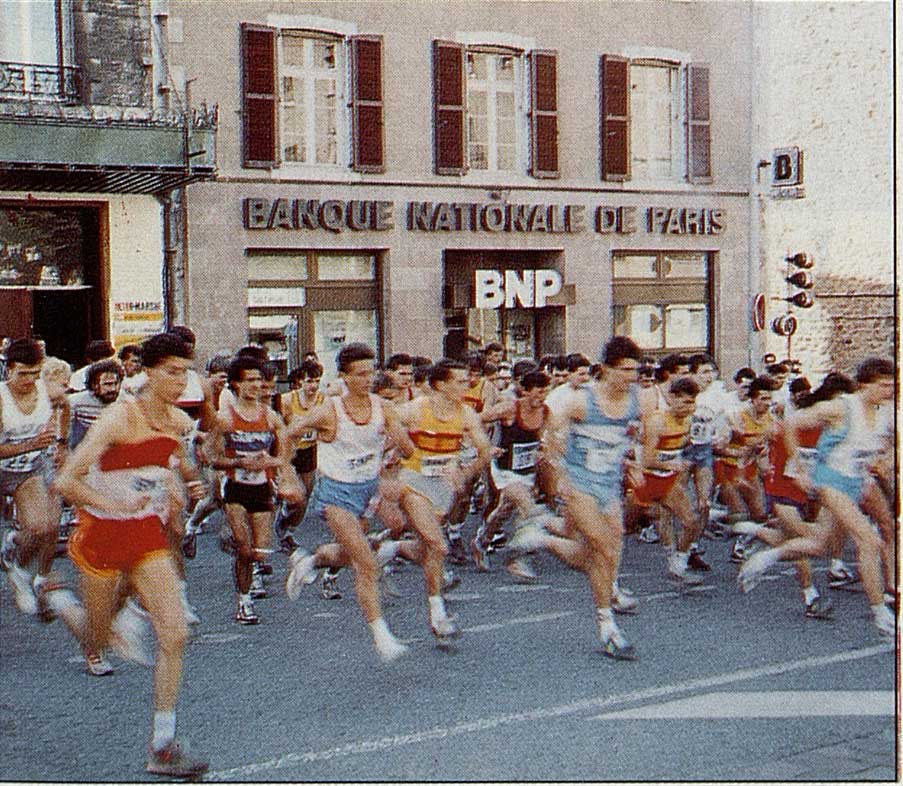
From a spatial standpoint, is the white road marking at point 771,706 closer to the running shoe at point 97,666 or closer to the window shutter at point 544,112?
the running shoe at point 97,666

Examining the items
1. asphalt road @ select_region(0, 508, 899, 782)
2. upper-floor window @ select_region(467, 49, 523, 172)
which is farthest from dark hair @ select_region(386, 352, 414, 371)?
upper-floor window @ select_region(467, 49, 523, 172)

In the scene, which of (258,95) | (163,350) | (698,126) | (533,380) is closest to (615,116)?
(698,126)

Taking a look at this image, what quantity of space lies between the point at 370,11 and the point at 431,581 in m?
11.3

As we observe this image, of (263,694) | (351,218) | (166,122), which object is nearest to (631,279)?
→ (351,218)

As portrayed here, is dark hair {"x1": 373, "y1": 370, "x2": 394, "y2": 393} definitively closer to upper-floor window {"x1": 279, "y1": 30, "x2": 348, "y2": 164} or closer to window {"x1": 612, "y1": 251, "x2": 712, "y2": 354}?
upper-floor window {"x1": 279, "y1": 30, "x2": 348, "y2": 164}

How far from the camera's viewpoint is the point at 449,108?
1717cm

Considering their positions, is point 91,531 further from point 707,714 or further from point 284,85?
point 284,85

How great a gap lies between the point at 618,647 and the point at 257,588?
2.77m

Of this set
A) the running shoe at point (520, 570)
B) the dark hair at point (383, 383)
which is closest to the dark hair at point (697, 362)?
the running shoe at point (520, 570)

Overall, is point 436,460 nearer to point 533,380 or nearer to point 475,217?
point 533,380

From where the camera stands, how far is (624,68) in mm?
17719

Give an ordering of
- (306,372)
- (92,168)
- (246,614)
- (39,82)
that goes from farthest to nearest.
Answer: (39,82), (92,168), (306,372), (246,614)

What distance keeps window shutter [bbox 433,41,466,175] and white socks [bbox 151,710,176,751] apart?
42.0ft

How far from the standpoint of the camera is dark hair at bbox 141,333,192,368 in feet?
17.8
